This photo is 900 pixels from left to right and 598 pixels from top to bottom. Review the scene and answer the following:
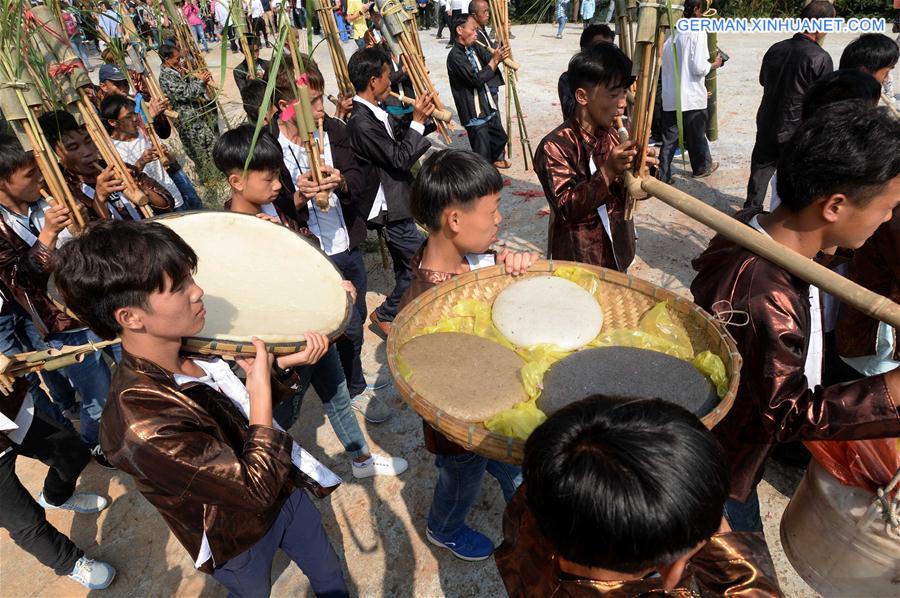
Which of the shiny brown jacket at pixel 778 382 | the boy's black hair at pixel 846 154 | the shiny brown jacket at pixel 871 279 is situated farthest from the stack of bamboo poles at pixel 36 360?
the shiny brown jacket at pixel 871 279

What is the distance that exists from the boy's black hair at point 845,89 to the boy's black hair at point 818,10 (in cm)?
184

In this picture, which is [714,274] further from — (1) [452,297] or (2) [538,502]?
(2) [538,502]

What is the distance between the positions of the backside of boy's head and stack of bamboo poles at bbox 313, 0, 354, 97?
384 centimetres

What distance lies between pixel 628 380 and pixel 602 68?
6.22 ft

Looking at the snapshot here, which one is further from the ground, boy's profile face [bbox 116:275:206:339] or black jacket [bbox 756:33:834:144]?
boy's profile face [bbox 116:275:206:339]

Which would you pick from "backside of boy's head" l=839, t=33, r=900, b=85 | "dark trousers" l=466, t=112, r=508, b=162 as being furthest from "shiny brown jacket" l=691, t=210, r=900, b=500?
"dark trousers" l=466, t=112, r=508, b=162

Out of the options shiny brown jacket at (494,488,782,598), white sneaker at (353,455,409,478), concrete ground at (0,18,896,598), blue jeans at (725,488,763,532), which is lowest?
concrete ground at (0,18,896,598)

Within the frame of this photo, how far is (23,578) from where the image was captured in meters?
2.67

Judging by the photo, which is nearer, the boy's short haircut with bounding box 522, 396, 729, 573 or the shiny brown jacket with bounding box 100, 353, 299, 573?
the boy's short haircut with bounding box 522, 396, 729, 573

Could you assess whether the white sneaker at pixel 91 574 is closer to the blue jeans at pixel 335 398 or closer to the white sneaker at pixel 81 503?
the white sneaker at pixel 81 503

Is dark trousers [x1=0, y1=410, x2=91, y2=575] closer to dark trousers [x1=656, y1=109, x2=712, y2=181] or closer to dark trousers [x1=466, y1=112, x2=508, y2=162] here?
dark trousers [x1=466, y1=112, x2=508, y2=162]

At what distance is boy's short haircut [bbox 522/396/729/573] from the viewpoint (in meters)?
0.94

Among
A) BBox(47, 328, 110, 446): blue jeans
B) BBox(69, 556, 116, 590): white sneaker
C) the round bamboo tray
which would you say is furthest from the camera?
BBox(47, 328, 110, 446): blue jeans

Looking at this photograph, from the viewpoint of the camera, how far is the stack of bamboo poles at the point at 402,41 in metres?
3.16
